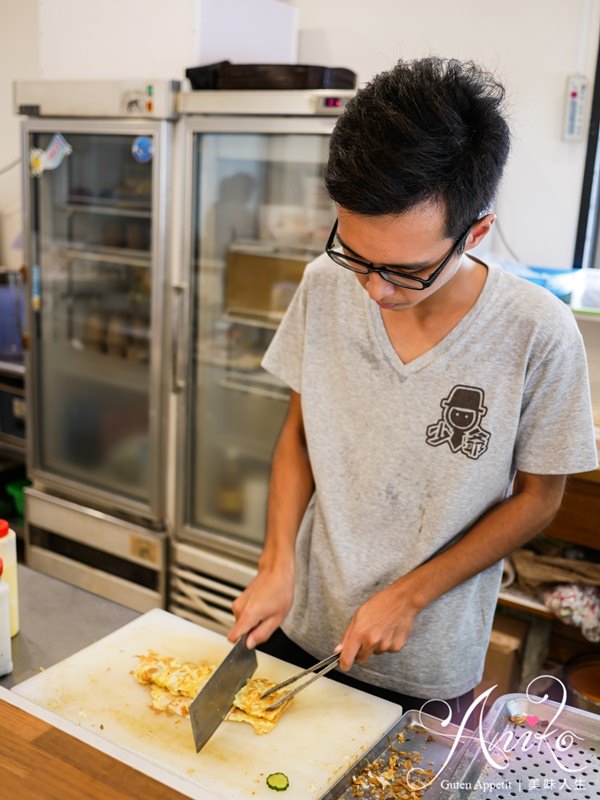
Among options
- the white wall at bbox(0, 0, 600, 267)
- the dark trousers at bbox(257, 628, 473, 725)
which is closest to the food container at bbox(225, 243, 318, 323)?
the white wall at bbox(0, 0, 600, 267)

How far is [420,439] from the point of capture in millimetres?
1440

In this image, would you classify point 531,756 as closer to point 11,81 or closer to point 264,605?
point 264,605

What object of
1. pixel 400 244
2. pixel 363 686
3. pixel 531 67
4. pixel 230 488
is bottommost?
pixel 230 488

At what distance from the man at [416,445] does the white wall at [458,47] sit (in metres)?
1.55

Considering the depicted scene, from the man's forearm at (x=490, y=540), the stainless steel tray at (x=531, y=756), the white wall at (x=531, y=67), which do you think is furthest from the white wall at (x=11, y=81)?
the stainless steel tray at (x=531, y=756)

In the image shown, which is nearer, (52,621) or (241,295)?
(52,621)

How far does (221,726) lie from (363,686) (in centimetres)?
33

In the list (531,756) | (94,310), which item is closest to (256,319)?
(94,310)

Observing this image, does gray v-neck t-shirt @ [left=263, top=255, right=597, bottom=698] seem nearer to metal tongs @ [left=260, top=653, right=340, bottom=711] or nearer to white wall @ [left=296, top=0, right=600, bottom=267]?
metal tongs @ [left=260, top=653, right=340, bottom=711]

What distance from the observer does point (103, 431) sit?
148 inches

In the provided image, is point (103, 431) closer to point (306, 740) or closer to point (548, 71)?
point (548, 71)

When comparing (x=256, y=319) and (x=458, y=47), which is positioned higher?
(x=458, y=47)

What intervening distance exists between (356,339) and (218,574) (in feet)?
6.40

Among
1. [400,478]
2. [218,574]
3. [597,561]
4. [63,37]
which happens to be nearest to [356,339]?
[400,478]
